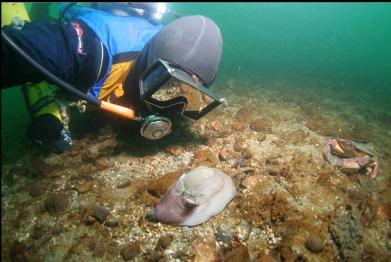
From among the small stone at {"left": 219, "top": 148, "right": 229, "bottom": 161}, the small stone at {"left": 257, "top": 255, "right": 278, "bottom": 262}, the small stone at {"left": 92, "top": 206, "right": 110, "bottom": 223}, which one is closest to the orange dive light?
the small stone at {"left": 92, "top": 206, "right": 110, "bottom": 223}

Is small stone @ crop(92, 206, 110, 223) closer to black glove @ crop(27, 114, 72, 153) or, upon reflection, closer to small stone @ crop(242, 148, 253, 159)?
black glove @ crop(27, 114, 72, 153)

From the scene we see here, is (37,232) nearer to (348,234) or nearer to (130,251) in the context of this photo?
(130,251)

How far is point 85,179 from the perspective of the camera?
399cm

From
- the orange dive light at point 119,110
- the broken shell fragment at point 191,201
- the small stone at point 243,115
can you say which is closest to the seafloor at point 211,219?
the broken shell fragment at point 191,201

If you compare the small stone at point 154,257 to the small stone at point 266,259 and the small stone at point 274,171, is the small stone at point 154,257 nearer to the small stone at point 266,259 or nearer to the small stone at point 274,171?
the small stone at point 266,259

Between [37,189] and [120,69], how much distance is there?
2.01 m

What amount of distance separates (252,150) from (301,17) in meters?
155

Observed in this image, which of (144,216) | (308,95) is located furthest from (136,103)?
(308,95)

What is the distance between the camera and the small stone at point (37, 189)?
363 cm

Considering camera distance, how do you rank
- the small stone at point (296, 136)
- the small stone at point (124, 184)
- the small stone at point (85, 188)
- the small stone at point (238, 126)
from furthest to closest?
the small stone at point (238, 126), the small stone at point (296, 136), the small stone at point (124, 184), the small stone at point (85, 188)

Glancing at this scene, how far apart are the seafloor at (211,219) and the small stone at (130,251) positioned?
1cm

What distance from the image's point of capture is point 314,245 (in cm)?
316

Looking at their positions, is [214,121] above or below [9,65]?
below

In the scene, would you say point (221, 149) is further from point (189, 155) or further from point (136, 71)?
point (136, 71)
